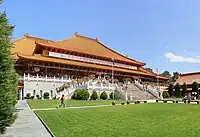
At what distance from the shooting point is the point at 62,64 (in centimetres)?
5078

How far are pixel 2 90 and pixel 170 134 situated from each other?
586cm

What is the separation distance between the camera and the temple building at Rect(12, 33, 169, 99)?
45.3m

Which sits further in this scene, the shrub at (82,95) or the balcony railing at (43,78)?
the balcony railing at (43,78)

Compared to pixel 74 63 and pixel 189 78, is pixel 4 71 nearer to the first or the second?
pixel 74 63

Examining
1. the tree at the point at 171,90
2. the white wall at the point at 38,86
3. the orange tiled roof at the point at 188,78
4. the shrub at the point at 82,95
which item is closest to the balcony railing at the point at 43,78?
the white wall at the point at 38,86

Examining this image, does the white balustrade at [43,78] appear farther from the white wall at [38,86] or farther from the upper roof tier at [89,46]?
the upper roof tier at [89,46]

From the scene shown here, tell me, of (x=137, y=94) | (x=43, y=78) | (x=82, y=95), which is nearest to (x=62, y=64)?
(x=43, y=78)

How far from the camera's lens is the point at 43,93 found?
45.3 m

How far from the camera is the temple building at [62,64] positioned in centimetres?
4531

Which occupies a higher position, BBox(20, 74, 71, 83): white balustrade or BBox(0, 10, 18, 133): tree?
BBox(20, 74, 71, 83): white balustrade

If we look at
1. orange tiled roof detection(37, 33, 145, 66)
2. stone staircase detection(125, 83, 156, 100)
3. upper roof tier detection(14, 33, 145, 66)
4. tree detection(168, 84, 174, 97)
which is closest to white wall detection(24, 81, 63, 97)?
upper roof tier detection(14, 33, 145, 66)

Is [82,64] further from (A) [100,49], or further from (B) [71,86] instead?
(A) [100,49]

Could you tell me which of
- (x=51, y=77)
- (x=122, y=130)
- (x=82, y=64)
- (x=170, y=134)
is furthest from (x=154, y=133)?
(x=82, y=64)

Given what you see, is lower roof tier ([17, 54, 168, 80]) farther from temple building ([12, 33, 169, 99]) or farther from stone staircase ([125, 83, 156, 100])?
stone staircase ([125, 83, 156, 100])
